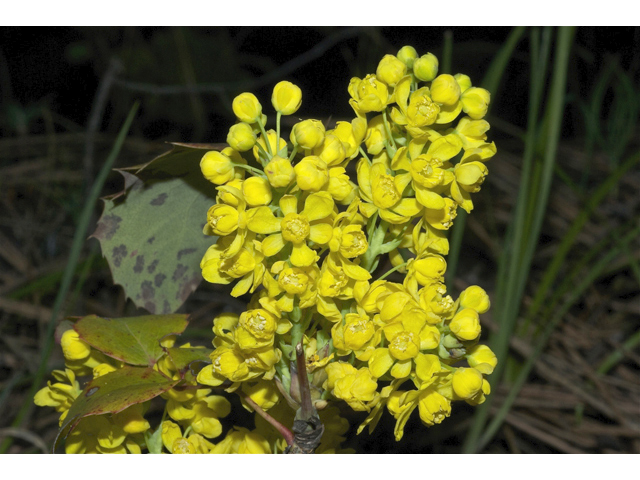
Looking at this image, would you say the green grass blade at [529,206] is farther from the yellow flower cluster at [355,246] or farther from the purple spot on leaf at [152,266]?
the purple spot on leaf at [152,266]

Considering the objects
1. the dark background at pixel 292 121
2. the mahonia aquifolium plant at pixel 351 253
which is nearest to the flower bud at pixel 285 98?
the mahonia aquifolium plant at pixel 351 253

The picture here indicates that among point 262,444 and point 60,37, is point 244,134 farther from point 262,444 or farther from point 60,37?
point 60,37

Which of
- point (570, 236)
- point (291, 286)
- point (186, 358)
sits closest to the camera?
point (291, 286)

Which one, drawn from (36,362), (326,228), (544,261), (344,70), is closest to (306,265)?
(326,228)

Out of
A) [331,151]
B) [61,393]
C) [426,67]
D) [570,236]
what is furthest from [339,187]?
[570,236]

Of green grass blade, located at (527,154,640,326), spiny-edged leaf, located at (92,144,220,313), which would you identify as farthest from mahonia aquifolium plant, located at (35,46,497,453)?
green grass blade, located at (527,154,640,326)

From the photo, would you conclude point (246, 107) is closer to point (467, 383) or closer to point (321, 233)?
point (321, 233)
